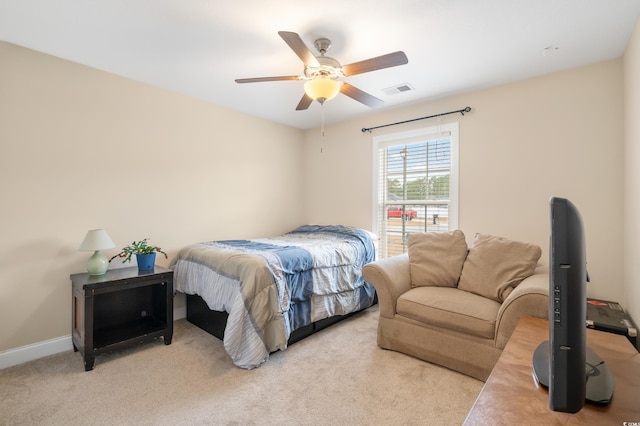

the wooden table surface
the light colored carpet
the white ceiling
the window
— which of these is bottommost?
the light colored carpet

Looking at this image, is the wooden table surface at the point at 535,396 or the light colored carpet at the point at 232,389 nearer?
the wooden table surface at the point at 535,396

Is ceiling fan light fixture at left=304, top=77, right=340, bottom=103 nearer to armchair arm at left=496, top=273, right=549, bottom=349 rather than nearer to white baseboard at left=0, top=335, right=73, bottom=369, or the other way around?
armchair arm at left=496, top=273, right=549, bottom=349

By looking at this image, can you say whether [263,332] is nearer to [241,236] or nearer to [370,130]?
[241,236]

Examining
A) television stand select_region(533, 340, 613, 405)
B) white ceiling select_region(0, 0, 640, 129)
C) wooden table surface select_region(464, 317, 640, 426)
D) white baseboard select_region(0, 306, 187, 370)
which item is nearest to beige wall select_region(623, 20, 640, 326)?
white ceiling select_region(0, 0, 640, 129)

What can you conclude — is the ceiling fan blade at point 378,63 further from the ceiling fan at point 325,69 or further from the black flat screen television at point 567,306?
the black flat screen television at point 567,306

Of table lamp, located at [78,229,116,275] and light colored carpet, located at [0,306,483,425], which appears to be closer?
light colored carpet, located at [0,306,483,425]

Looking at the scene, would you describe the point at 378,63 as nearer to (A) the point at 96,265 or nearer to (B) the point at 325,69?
(B) the point at 325,69

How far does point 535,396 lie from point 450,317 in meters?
1.34

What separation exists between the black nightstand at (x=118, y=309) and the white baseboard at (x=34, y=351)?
8 centimetres

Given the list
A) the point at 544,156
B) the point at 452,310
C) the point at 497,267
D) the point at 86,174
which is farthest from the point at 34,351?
the point at 544,156

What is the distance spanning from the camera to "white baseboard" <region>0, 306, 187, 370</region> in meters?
2.23

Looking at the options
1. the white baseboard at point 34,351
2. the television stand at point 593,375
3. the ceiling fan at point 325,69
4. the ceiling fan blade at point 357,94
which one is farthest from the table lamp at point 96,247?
the television stand at point 593,375

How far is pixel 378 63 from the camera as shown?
1917 millimetres

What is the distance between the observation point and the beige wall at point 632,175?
1932 millimetres
